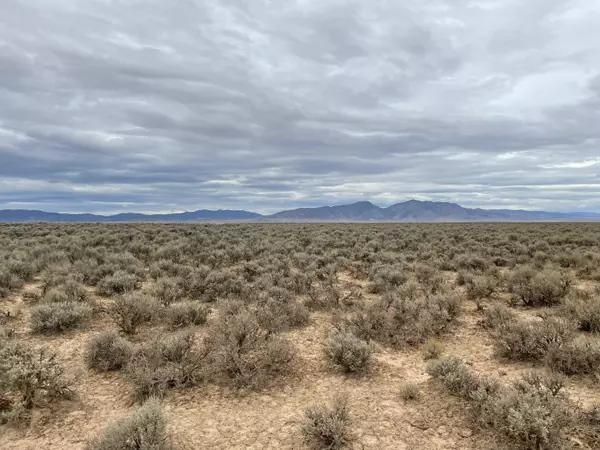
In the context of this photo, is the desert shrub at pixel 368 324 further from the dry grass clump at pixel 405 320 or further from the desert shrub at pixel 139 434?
the desert shrub at pixel 139 434

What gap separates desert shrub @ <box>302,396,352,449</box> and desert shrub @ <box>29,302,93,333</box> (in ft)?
19.8

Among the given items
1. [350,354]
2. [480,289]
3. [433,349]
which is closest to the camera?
[350,354]

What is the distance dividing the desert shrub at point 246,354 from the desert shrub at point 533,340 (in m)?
3.85

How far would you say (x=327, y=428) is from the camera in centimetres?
468

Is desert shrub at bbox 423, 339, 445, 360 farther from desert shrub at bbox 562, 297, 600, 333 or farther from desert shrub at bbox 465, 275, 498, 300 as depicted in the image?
desert shrub at bbox 465, 275, 498, 300

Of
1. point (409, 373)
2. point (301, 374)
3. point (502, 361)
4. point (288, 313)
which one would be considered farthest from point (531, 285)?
point (301, 374)

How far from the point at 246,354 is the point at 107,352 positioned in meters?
2.39

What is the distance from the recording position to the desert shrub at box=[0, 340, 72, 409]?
17.1ft

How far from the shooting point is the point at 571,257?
16.6m

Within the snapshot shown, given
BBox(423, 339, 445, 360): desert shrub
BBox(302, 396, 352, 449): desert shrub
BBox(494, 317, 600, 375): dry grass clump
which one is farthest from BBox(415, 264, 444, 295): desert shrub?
BBox(302, 396, 352, 449): desert shrub

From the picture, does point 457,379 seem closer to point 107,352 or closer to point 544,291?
point 107,352

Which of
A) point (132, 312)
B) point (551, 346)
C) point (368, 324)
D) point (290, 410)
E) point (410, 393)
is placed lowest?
point (290, 410)

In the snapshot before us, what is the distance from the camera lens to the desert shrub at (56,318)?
8203mm

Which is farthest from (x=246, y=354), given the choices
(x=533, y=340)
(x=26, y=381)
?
(x=533, y=340)
